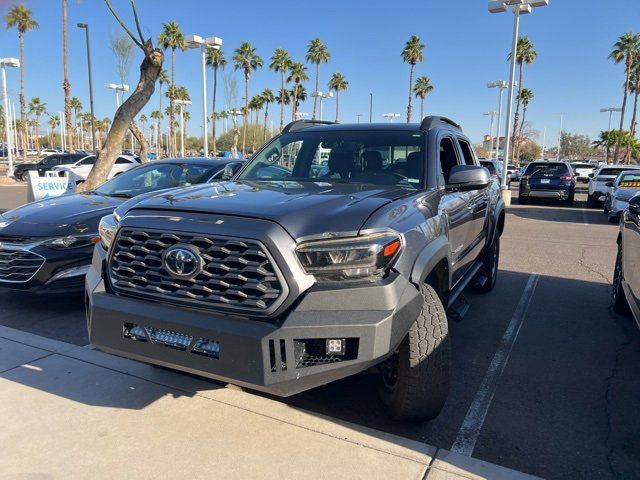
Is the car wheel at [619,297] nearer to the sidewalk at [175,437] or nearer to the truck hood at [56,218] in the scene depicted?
the sidewalk at [175,437]

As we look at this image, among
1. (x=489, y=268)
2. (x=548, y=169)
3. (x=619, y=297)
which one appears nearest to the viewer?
(x=619, y=297)

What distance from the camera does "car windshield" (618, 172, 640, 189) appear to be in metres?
12.9

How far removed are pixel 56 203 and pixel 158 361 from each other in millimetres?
3862

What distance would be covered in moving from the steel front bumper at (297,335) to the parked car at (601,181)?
58.0ft

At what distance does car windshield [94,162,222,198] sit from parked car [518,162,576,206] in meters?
14.7

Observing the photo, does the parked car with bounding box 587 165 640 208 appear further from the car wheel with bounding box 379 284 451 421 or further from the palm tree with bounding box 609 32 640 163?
the palm tree with bounding box 609 32 640 163

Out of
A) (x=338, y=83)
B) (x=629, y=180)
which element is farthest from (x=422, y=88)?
(x=629, y=180)

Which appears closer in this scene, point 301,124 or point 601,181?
point 301,124

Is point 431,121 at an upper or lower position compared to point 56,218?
upper

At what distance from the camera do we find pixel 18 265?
4.90m

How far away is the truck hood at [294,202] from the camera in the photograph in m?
2.55

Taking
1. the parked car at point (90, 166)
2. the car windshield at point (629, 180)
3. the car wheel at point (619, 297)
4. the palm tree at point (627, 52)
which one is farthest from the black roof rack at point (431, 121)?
the palm tree at point (627, 52)

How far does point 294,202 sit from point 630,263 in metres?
3.33

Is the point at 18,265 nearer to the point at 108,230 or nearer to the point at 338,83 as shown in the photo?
the point at 108,230
